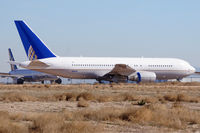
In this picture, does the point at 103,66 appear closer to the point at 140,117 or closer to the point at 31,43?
the point at 31,43

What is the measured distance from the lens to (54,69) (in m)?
41.4

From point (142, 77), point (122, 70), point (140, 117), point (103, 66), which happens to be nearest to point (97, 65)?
point (103, 66)

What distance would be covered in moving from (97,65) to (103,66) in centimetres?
78

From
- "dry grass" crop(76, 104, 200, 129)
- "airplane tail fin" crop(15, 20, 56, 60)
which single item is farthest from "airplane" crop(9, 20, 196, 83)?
"dry grass" crop(76, 104, 200, 129)

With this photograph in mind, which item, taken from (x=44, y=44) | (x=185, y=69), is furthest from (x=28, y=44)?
(x=185, y=69)

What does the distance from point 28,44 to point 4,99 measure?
2121 cm

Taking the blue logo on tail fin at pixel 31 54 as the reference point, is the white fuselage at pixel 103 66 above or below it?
below

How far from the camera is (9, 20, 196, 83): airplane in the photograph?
40781 millimetres

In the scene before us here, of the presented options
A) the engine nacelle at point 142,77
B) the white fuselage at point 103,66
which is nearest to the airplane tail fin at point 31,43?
the white fuselage at point 103,66

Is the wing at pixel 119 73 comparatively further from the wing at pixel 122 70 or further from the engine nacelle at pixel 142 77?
the engine nacelle at pixel 142 77

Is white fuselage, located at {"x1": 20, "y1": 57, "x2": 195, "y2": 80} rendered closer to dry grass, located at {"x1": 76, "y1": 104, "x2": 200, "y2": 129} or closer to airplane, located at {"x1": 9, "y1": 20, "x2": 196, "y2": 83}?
airplane, located at {"x1": 9, "y1": 20, "x2": 196, "y2": 83}

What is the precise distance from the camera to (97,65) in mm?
43406

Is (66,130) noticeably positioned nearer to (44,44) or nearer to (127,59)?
(44,44)

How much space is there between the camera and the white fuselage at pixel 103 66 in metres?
41.7
